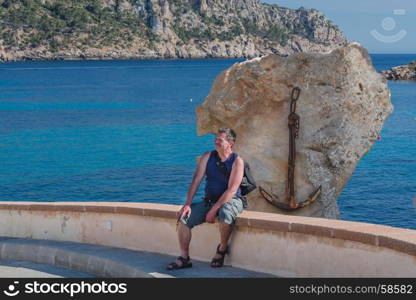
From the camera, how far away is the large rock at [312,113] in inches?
483

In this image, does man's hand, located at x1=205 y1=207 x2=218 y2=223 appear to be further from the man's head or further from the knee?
the man's head

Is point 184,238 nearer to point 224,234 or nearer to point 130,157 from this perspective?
point 224,234

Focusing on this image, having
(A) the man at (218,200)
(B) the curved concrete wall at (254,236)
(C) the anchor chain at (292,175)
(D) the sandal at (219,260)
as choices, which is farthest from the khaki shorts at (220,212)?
(C) the anchor chain at (292,175)

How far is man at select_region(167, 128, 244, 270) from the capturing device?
7695mm

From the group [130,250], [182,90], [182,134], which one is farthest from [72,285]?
[182,90]

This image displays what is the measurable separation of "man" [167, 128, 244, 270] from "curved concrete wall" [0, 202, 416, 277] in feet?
0.57

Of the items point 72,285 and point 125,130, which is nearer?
point 72,285

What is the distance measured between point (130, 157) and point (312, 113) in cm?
2813

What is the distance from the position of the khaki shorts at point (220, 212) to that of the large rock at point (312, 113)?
4.29 meters

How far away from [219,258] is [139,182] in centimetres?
2468

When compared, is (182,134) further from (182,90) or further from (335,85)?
(182,90)

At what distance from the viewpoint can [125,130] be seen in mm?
51406

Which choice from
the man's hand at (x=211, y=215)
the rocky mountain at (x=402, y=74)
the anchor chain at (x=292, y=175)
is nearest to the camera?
the man's hand at (x=211, y=215)

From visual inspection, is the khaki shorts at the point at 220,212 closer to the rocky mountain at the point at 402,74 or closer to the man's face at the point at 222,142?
the man's face at the point at 222,142
